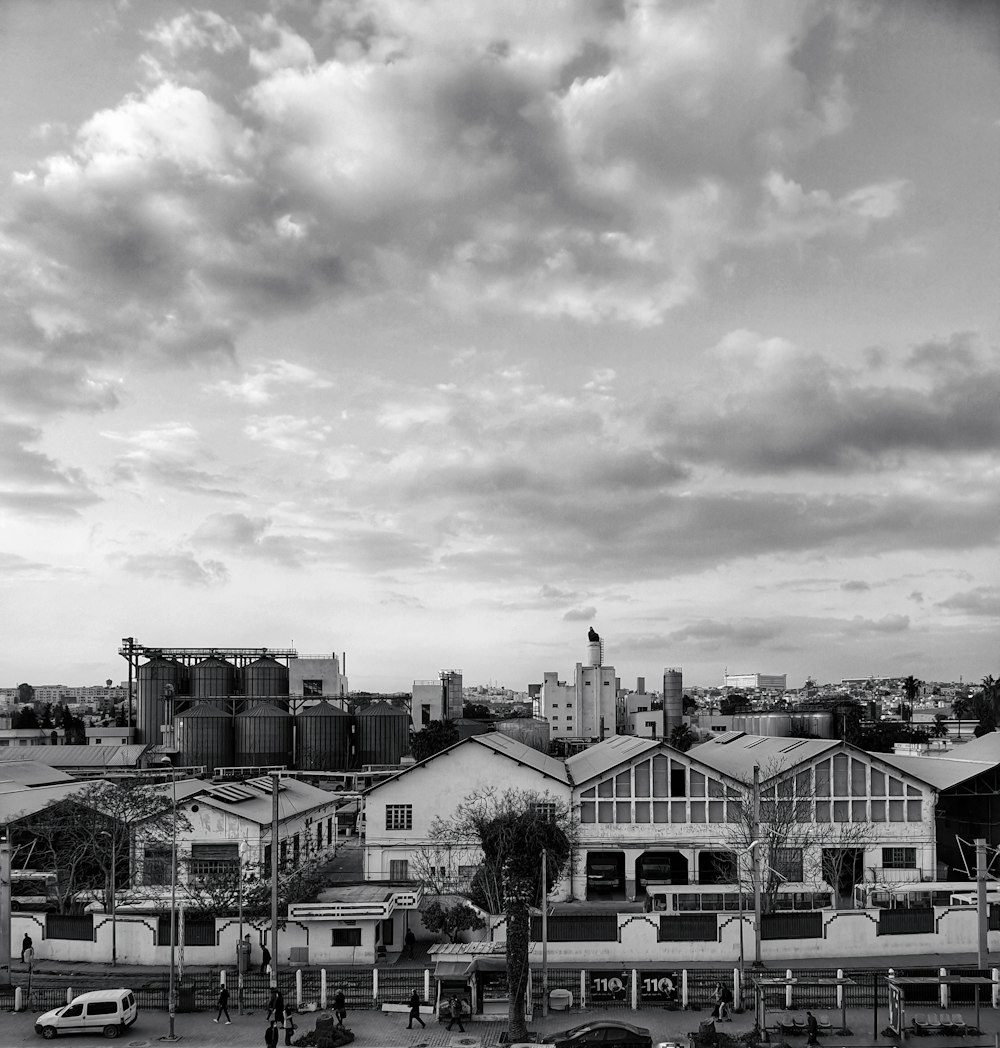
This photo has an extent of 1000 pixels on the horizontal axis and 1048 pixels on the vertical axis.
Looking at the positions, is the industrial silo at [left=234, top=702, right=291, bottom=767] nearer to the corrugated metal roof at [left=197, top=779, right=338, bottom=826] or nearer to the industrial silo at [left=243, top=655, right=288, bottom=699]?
the industrial silo at [left=243, top=655, right=288, bottom=699]

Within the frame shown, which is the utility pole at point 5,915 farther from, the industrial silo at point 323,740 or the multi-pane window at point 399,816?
the industrial silo at point 323,740

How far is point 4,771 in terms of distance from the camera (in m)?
87.4

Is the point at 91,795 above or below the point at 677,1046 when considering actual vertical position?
above

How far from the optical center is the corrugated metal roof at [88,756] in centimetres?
11606

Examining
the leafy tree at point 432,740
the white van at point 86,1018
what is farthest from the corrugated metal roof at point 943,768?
the leafy tree at point 432,740

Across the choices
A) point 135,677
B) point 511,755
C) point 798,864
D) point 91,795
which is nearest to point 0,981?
point 91,795

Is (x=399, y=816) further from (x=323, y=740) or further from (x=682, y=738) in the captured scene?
(x=682, y=738)

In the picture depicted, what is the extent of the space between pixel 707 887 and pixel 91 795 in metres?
34.1

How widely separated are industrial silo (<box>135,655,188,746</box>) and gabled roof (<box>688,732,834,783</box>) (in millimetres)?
72152

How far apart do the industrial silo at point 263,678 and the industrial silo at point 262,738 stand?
11260 millimetres

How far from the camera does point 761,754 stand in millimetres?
75938

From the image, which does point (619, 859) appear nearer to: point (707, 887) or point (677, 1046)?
point (707, 887)

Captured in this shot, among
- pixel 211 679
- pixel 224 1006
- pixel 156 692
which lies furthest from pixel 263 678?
pixel 224 1006

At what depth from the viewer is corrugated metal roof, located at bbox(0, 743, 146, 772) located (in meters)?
116
